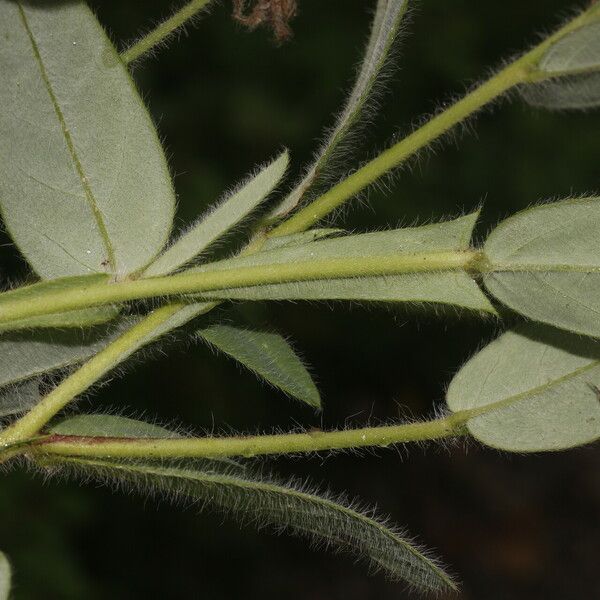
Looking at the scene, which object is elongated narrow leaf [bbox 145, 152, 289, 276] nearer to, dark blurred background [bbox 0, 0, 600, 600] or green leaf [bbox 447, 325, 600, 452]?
green leaf [bbox 447, 325, 600, 452]

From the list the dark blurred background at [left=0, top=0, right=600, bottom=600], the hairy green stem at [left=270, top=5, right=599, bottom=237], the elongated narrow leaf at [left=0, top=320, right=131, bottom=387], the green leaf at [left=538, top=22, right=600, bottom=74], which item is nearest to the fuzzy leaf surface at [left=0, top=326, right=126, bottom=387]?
the elongated narrow leaf at [left=0, top=320, right=131, bottom=387]

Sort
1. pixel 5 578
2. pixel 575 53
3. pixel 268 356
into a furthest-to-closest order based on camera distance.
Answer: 1. pixel 268 356
2. pixel 575 53
3. pixel 5 578

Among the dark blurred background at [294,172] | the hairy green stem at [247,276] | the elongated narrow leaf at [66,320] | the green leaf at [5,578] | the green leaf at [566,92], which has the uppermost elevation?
the dark blurred background at [294,172]

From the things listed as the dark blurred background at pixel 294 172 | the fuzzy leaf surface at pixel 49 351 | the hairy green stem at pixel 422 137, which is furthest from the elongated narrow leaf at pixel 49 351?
the dark blurred background at pixel 294 172

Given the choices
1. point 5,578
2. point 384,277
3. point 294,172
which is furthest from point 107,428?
point 294,172

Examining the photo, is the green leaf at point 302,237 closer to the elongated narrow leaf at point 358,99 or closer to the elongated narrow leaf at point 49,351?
the elongated narrow leaf at point 358,99

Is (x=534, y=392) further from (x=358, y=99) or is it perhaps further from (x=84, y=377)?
(x=84, y=377)
